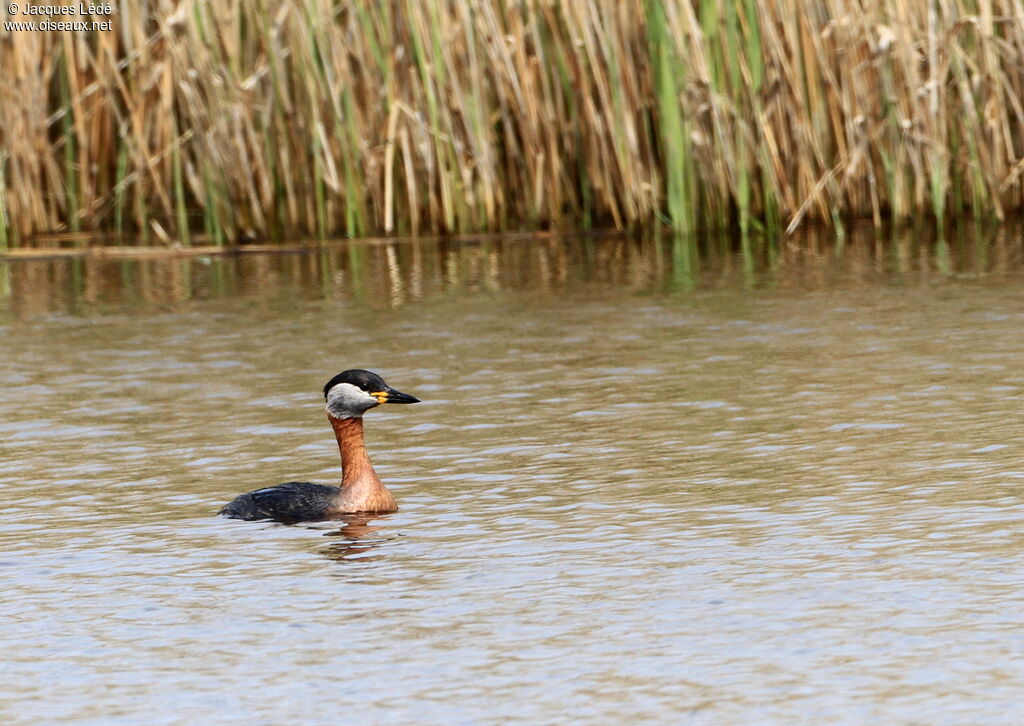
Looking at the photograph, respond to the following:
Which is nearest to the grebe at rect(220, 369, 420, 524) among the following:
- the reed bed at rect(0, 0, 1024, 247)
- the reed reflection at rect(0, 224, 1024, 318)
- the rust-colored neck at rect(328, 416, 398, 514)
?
Answer: the rust-colored neck at rect(328, 416, 398, 514)

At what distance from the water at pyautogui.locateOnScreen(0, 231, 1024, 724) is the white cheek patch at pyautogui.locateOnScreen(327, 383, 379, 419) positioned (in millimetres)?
344

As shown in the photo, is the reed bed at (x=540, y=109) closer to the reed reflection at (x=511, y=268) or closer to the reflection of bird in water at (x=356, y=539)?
the reed reflection at (x=511, y=268)

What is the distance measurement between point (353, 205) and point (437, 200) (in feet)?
2.09

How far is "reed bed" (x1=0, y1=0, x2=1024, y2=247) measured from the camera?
13.3m

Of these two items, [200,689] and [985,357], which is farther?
[985,357]

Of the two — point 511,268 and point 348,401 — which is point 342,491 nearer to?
point 348,401

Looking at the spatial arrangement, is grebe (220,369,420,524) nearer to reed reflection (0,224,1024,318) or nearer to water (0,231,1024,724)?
water (0,231,1024,724)

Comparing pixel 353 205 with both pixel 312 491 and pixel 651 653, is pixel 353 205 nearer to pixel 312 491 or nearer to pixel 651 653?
pixel 312 491

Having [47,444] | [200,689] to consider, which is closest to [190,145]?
[47,444]

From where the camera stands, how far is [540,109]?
45.5ft

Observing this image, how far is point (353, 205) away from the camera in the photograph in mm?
14086

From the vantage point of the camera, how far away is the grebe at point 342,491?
6.76 meters

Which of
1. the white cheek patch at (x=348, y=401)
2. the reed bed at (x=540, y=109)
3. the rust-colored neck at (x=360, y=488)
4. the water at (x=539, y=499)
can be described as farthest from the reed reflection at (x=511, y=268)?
the rust-colored neck at (x=360, y=488)

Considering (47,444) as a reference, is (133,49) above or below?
above
